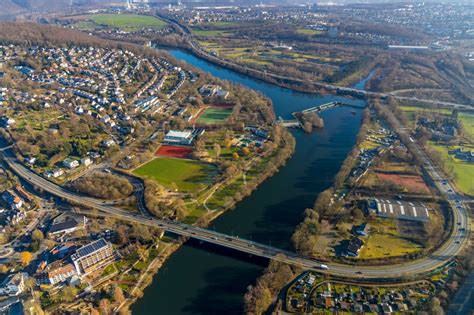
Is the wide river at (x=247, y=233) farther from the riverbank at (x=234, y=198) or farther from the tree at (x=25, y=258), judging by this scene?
the tree at (x=25, y=258)

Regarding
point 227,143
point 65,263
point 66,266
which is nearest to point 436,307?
point 66,266

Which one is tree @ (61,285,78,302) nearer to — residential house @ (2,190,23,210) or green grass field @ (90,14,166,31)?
residential house @ (2,190,23,210)

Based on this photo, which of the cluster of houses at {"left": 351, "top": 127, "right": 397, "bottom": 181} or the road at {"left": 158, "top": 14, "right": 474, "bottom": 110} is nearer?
the cluster of houses at {"left": 351, "top": 127, "right": 397, "bottom": 181}

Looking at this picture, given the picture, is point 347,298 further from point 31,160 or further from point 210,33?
point 210,33

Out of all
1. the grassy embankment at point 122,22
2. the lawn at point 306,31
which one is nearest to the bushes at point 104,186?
the lawn at point 306,31

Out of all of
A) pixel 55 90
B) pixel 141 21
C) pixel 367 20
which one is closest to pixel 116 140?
pixel 55 90

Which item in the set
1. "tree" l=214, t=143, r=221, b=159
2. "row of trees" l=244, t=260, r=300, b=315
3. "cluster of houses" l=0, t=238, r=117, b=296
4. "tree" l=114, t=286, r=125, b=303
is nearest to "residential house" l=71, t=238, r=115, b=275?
"cluster of houses" l=0, t=238, r=117, b=296
